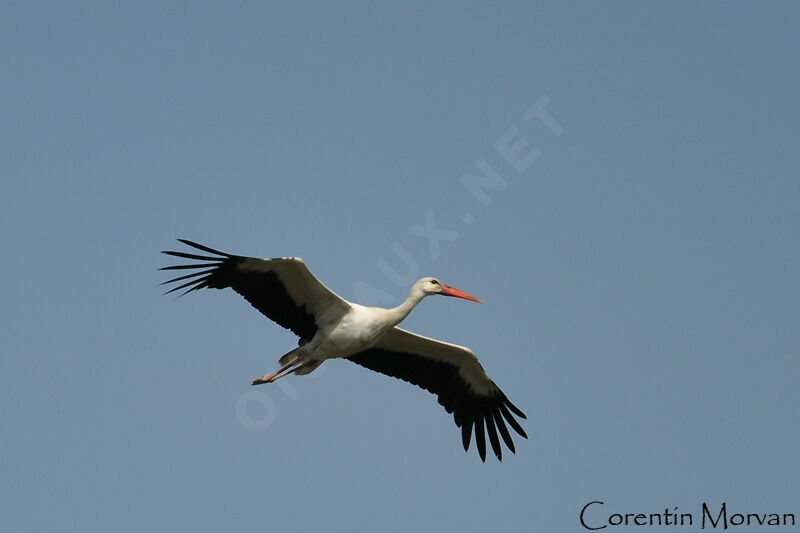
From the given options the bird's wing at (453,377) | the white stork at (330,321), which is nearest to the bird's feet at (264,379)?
the white stork at (330,321)

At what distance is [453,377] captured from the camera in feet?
50.3

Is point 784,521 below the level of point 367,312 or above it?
below

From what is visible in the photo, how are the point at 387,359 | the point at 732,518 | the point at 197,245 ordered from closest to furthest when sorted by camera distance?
the point at 197,245
the point at 732,518
the point at 387,359

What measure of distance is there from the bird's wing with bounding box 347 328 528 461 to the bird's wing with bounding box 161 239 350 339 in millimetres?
1278

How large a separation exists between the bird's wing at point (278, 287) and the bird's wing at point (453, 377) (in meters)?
1.28

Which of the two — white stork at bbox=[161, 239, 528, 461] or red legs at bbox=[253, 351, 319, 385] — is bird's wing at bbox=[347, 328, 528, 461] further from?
red legs at bbox=[253, 351, 319, 385]

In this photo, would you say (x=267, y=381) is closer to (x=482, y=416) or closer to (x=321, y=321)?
(x=321, y=321)

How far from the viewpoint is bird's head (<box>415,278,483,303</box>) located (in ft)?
47.1

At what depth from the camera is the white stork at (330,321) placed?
1334 cm

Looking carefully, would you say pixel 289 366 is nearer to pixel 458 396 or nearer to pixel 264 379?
pixel 264 379

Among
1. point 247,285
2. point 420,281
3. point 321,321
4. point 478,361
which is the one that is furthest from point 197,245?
point 478,361

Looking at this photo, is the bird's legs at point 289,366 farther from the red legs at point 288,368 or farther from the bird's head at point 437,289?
the bird's head at point 437,289

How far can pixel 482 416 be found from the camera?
50.9 ft

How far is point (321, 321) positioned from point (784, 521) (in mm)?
6278
